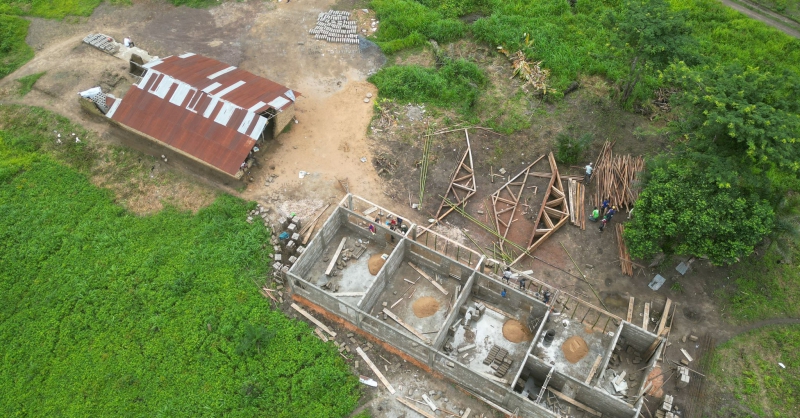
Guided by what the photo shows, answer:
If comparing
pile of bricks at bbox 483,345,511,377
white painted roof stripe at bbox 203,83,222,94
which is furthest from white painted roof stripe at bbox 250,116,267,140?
pile of bricks at bbox 483,345,511,377

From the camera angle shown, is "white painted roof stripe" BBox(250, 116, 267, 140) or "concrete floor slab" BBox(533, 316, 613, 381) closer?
"concrete floor slab" BBox(533, 316, 613, 381)

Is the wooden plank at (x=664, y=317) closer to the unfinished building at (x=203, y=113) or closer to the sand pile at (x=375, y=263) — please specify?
the sand pile at (x=375, y=263)

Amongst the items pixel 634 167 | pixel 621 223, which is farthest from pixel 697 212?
pixel 634 167

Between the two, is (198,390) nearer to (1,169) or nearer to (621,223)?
(1,169)

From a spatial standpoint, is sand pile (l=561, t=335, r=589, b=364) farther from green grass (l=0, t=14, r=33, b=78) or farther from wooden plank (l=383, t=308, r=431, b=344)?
Answer: green grass (l=0, t=14, r=33, b=78)

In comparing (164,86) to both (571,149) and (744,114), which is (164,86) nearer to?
(571,149)

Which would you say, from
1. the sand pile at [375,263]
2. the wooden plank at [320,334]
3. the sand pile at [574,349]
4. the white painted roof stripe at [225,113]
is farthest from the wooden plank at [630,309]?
the white painted roof stripe at [225,113]
